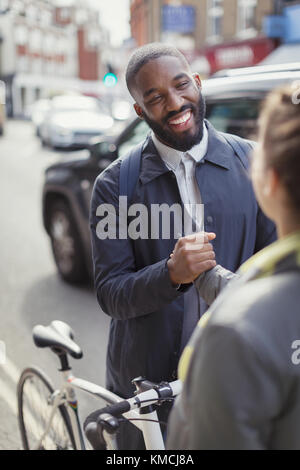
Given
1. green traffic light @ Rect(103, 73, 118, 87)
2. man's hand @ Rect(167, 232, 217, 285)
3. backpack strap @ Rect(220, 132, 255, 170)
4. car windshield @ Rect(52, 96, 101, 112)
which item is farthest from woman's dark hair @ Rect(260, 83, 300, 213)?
car windshield @ Rect(52, 96, 101, 112)

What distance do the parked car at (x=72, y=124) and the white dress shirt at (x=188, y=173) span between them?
14628mm

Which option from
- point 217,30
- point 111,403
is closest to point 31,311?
point 111,403

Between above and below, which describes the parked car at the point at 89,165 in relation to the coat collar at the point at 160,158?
below

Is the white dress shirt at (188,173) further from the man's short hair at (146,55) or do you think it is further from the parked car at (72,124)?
the parked car at (72,124)

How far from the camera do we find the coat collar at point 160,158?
1894 millimetres

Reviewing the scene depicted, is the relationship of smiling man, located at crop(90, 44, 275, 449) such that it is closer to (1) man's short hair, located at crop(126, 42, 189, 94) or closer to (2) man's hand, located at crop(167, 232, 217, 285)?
(1) man's short hair, located at crop(126, 42, 189, 94)

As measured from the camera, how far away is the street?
401cm

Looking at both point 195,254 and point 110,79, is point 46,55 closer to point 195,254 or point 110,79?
point 110,79

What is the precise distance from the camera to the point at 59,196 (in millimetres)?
5883

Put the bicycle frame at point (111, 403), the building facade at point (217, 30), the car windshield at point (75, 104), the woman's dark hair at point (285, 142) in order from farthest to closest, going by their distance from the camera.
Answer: the building facade at point (217, 30)
the car windshield at point (75, 104)
the bicycle frame at point (111, 403)
the woman's dark hair at point (285, 142)

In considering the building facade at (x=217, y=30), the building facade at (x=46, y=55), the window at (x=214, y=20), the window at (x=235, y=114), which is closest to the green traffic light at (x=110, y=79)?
the window at (x=235, y=114)

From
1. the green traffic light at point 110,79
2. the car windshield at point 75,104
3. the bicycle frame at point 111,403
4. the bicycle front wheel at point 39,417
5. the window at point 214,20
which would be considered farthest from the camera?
the window at point 214,20

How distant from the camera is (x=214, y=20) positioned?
2248cm

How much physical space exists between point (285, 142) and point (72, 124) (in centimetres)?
1663
